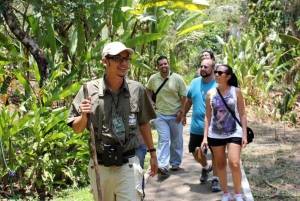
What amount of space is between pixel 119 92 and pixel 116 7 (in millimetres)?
5279

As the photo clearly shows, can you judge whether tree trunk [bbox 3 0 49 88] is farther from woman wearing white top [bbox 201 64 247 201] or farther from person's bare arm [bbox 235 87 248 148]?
person's bare arm [bbox 235 87 248 148]

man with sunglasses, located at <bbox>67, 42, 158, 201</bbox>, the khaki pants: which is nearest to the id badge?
man with sunglasses, located at <bbox>67, 42, 158, 201</bbox>

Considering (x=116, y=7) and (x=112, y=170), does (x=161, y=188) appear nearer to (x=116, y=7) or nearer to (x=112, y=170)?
(x=112, y=170)

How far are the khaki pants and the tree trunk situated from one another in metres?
3.80

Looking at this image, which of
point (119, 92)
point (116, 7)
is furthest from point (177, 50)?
point (119, 92)

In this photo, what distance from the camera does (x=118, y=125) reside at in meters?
3.75

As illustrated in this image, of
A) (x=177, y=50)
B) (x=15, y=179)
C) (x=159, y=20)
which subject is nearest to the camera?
(x=15, y=179)

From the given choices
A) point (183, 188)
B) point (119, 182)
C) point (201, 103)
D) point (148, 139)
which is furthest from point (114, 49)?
point (183, 188)

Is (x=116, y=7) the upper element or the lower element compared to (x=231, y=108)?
upper

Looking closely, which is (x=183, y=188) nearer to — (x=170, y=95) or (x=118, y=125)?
(x=170, y=95)

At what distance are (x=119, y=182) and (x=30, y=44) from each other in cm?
400

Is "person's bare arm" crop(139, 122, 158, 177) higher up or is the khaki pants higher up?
"person's bare arm" crop(139, 122, 158, 177)

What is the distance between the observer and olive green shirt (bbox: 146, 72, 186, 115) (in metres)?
7.37

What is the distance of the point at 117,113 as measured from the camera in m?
3.77
